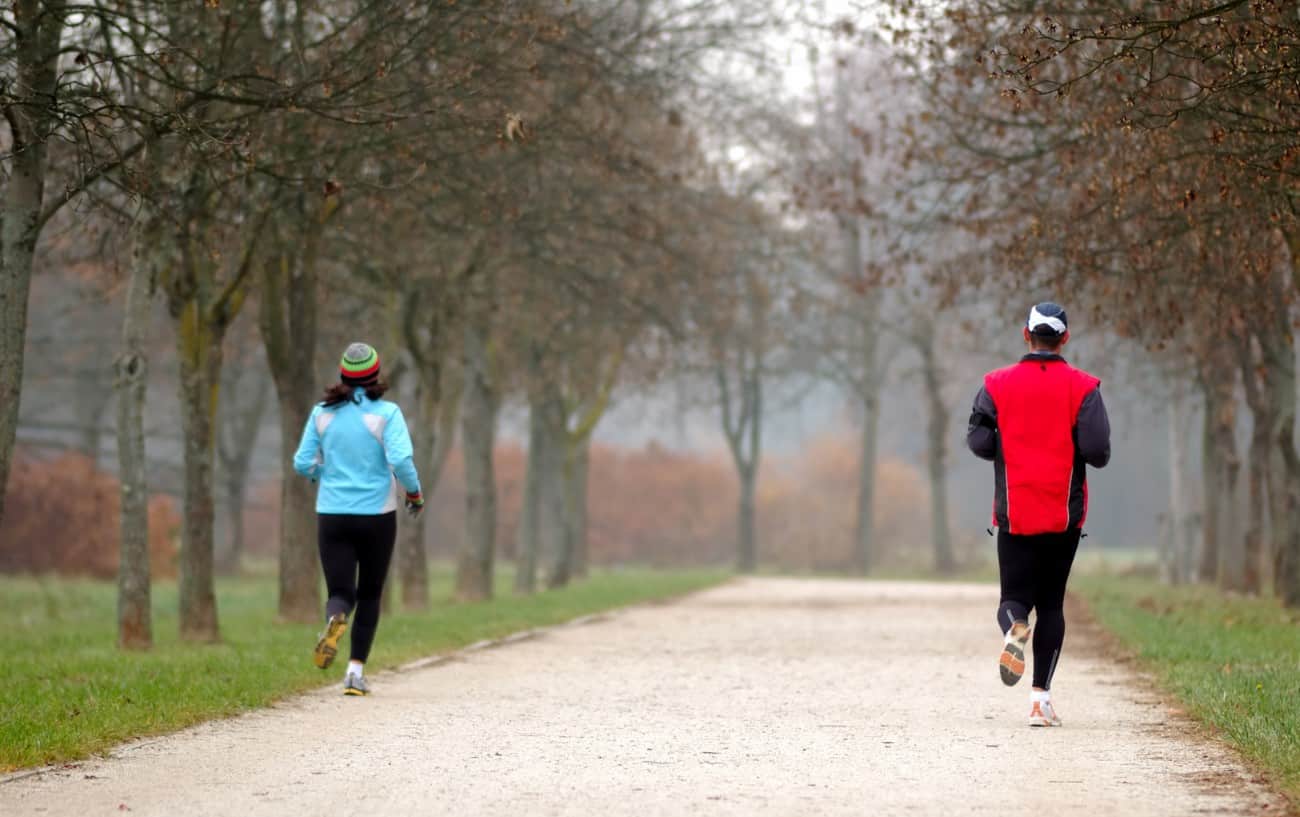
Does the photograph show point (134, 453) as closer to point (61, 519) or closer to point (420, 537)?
point (420, 537)

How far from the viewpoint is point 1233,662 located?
13477mm

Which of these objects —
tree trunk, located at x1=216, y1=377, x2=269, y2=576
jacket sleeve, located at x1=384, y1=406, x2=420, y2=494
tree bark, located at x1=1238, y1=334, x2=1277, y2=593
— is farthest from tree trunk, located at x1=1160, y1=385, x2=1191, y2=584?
jacket sleeve, located at x1=384, y1=406, x2=420, y2=494

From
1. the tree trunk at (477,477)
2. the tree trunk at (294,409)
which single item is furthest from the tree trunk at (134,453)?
the tree trunk at (477,477)

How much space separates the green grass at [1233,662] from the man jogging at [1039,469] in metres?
1.02

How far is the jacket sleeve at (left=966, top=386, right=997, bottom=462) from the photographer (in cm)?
980

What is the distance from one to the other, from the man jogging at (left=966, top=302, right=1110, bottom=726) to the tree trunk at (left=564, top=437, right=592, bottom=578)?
1116 inches

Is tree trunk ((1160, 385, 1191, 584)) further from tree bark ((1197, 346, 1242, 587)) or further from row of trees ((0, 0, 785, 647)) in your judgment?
row of trees ((0, 0, 785, 647))

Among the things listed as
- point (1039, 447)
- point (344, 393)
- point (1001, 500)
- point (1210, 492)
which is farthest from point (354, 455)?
point (1210, 492)

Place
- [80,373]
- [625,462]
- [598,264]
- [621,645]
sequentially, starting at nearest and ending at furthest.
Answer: [621,645]
[598,264]
[80,373]
[625,462]

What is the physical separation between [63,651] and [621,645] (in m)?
5.03

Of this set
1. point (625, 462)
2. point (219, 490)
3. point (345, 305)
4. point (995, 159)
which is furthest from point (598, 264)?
point (625, 462)

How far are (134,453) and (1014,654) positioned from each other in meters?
9.13

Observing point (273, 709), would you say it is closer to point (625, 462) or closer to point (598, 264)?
point (598, 264)

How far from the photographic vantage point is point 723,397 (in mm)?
52094
